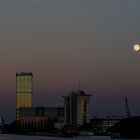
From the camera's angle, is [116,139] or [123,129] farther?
[123,129]

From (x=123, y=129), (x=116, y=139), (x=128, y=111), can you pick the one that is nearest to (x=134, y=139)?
(x=116, y=139)

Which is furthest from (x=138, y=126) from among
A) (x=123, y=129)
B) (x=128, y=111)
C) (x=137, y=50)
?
(x=137, y=50)

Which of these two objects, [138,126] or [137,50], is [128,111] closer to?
[138,126]

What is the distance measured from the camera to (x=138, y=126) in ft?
474

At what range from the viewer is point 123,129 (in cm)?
14812

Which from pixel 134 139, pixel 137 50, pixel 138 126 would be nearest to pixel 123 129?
pixel 138 126

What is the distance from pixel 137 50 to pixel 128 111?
161m

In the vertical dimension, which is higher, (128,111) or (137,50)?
(128,111)

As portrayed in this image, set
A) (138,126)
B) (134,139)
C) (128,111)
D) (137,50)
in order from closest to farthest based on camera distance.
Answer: (137,50) → (134,139) → (138,126) → (128,111)

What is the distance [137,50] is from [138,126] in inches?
5446

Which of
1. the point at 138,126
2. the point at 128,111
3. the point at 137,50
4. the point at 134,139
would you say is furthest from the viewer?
the point at 128,111

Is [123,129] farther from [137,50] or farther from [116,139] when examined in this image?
[137,50]

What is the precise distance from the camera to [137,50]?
25.4ft

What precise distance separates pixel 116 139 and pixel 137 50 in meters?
128
